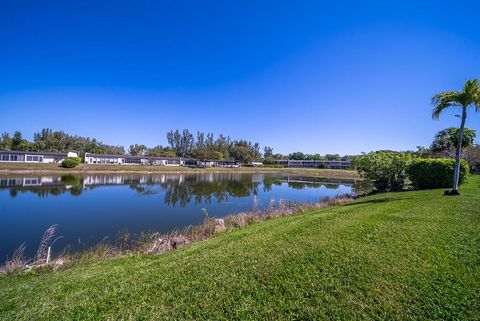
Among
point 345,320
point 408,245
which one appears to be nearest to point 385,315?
point 345,320

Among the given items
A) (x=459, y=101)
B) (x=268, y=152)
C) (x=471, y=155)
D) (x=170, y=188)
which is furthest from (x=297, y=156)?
(x=459, y=101)

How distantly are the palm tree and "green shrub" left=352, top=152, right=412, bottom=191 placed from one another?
7.52m

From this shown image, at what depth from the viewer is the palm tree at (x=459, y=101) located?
1304 cm

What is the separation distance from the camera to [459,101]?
1357cm

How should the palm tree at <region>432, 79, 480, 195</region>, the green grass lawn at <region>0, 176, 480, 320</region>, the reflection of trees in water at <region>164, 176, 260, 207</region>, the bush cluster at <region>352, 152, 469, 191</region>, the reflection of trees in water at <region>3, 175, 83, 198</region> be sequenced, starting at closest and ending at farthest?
the green grass lawn at <region>0, 176, 480, 320</region>
the palm tree at <region>432, 79, 480, 195</region>
the bush cluster at <region>352, 152, 469, 191</region>
the reflection of trees in water at <region>164, 176, 260, 207</region>
the reflection of trees in water at <region>3, 175, 83, 198</region>


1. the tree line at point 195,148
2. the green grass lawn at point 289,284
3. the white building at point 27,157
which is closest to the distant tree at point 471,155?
the tree line at point 195,148

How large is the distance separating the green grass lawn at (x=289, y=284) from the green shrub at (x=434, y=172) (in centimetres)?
1379

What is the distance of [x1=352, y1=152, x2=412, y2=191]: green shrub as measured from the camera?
21.4m

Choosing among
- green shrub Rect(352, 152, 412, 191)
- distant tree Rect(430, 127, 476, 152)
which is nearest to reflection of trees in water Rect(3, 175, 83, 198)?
green shrub Rect(352, 152, 412, 191)

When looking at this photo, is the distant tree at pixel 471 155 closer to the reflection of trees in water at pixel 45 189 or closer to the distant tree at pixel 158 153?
the reflection of trees in water at pixel 45 189

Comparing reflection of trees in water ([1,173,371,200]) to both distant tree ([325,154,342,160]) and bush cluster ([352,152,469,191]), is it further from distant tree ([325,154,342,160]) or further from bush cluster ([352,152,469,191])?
distant tree ([325,154,342,160])

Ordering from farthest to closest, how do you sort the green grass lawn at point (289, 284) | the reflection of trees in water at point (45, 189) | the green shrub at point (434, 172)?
the reflection of trees in water at point (45, 189) → the green shrub at point (434, 172) → the green grass lawn at point (289, 284)

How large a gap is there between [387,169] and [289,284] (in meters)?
21.3

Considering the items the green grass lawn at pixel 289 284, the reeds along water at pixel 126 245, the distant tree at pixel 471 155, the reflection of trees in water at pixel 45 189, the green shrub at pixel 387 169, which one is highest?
the distant tree at pixel 471 155
